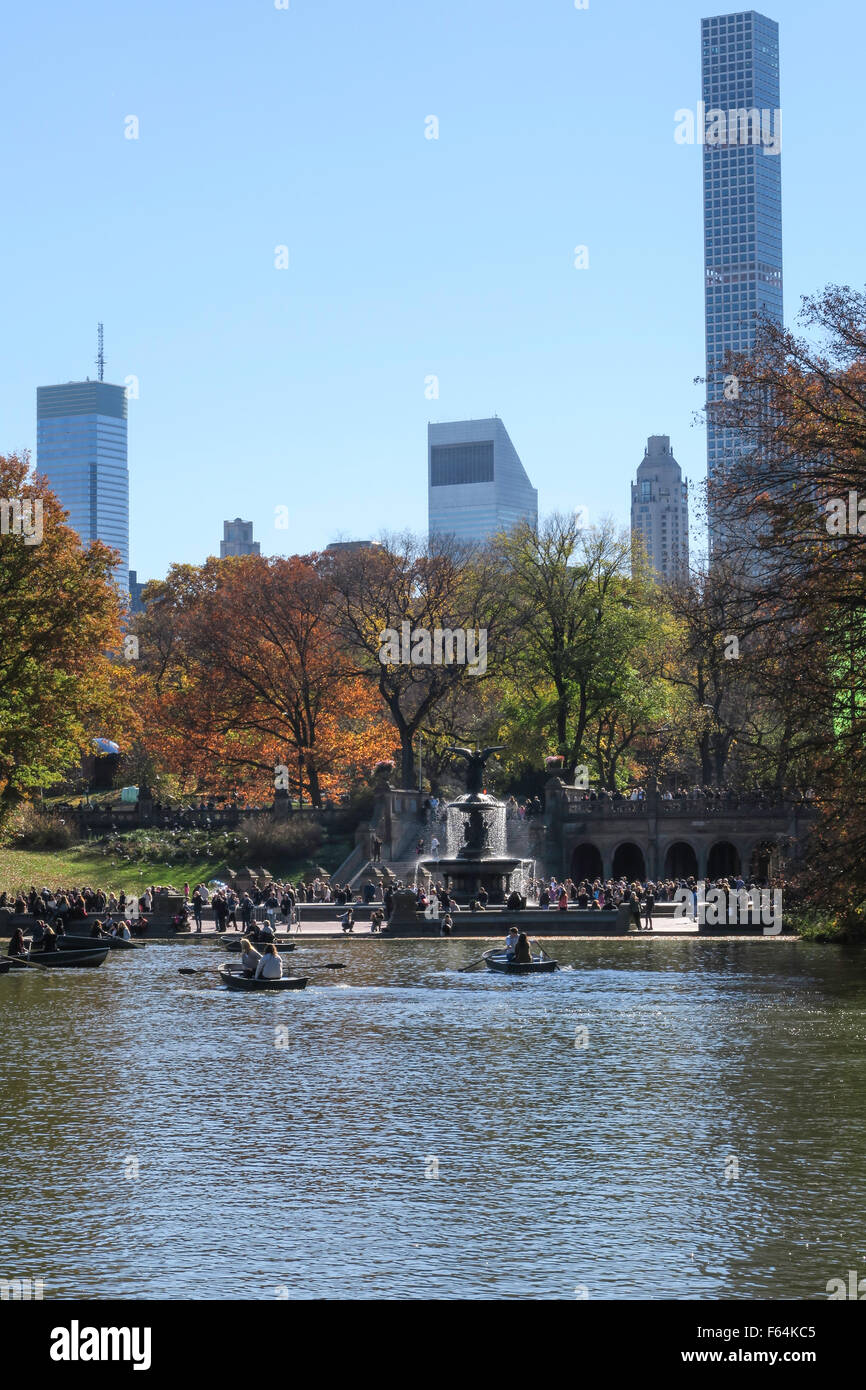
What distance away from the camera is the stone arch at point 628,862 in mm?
79312

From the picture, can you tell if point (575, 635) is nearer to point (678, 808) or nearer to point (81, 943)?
point (678, 808)

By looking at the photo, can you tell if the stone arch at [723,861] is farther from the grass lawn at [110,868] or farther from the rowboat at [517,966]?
the rowboat at [517,966]

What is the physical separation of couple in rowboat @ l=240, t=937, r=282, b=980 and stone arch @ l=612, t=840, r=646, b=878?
1597 inches

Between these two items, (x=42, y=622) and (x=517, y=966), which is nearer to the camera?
(x=517, y=966)

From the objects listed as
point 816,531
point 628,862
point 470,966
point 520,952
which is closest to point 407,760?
point 628,862

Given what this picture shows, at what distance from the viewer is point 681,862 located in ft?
261

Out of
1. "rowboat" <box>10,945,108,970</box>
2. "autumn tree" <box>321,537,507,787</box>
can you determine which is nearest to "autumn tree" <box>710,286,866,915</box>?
"rowboat" <box>10,945,108,970</box>

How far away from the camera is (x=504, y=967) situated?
4253 cm

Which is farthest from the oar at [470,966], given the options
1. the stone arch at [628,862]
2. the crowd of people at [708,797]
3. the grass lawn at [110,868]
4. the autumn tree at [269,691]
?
the autumn tree at [269,691]

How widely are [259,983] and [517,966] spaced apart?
22.4 ft

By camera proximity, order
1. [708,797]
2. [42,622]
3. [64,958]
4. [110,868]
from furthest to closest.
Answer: [708,797] < [110,868] < [42,622] < [64,958]

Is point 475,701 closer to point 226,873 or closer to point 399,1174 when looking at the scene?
point 226,873

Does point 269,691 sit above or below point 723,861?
above

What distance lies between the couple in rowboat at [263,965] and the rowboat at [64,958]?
8147mm
